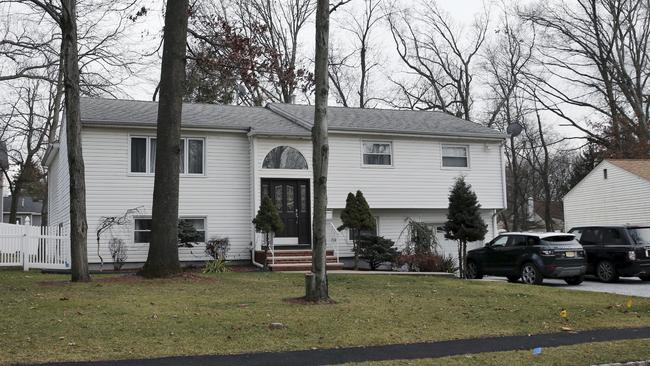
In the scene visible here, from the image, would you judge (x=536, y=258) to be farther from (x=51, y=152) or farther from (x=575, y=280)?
(x=51, y=152)

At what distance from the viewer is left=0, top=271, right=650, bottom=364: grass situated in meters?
7.59

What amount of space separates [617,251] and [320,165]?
36.8ft

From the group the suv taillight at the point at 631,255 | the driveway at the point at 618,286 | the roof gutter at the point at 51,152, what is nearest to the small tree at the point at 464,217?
the driveway at the point at 618,286

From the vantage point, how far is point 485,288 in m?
14.4

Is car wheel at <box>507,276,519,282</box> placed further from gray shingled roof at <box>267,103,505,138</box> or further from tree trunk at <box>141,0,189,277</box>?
tree trunk at <box>141,0,189,277</box>

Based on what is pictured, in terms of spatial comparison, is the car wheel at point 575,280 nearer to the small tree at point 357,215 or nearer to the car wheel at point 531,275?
the car wheel at point 531,275

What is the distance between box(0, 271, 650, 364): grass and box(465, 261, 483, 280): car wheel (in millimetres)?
4285

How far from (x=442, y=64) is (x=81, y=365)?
1651 inches

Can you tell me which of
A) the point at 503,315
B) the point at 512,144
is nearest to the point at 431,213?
the point at 503,315

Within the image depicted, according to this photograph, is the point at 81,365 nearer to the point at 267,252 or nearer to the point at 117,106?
the point at 267,252

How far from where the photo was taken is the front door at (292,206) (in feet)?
68.9

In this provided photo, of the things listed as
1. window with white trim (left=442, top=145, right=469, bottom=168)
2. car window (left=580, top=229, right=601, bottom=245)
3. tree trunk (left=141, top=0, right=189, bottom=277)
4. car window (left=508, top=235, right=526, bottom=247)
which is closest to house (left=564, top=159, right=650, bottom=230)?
window with white trim (left=442, top=145, right=469, bottom=168)

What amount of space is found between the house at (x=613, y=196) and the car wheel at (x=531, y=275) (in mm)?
13187

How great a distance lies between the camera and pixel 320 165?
437 inches
